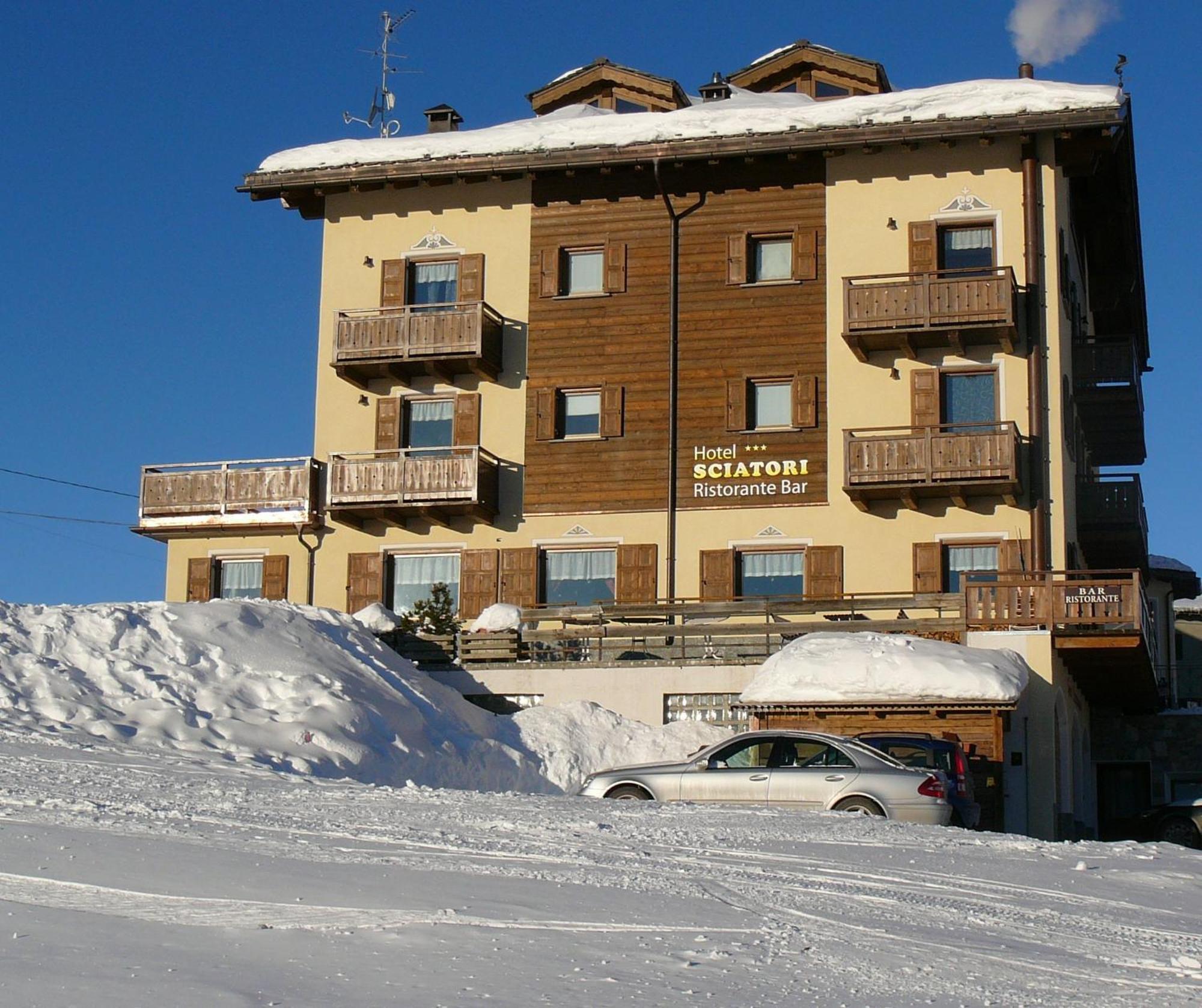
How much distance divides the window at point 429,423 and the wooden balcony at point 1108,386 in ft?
40.4

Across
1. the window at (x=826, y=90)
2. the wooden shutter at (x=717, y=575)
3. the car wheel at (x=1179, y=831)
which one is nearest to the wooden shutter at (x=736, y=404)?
the wooden shutter at (x=717, y=575)

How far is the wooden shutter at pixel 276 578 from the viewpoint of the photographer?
115ft

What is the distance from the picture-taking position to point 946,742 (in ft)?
66.5

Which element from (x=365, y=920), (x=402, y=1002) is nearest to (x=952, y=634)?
(x=365, y=920)

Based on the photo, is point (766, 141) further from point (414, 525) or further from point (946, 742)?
point (946, 742)

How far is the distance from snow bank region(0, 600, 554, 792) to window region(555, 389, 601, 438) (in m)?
7.93

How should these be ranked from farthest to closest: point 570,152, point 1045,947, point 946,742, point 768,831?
point 570,152, point 946,742, point 768,831, point 1045,947

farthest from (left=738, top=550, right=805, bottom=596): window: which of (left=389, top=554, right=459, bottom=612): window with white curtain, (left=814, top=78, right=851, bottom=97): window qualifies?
(left=814, top=78, right=851, bottom=97): window

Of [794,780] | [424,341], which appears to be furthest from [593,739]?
[424,341]

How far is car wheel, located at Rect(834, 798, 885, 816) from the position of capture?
18891mm

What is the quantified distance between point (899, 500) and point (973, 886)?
1980 cm

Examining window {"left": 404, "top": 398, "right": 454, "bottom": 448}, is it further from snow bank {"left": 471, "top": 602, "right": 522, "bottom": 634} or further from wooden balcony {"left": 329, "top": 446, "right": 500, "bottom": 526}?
snow bank {"left": 471, "top": 602, "right": 522, "bottom": 634}

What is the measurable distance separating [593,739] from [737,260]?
1118 centimetres

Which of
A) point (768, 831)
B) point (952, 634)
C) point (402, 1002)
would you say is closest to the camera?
point (402, 1002)
